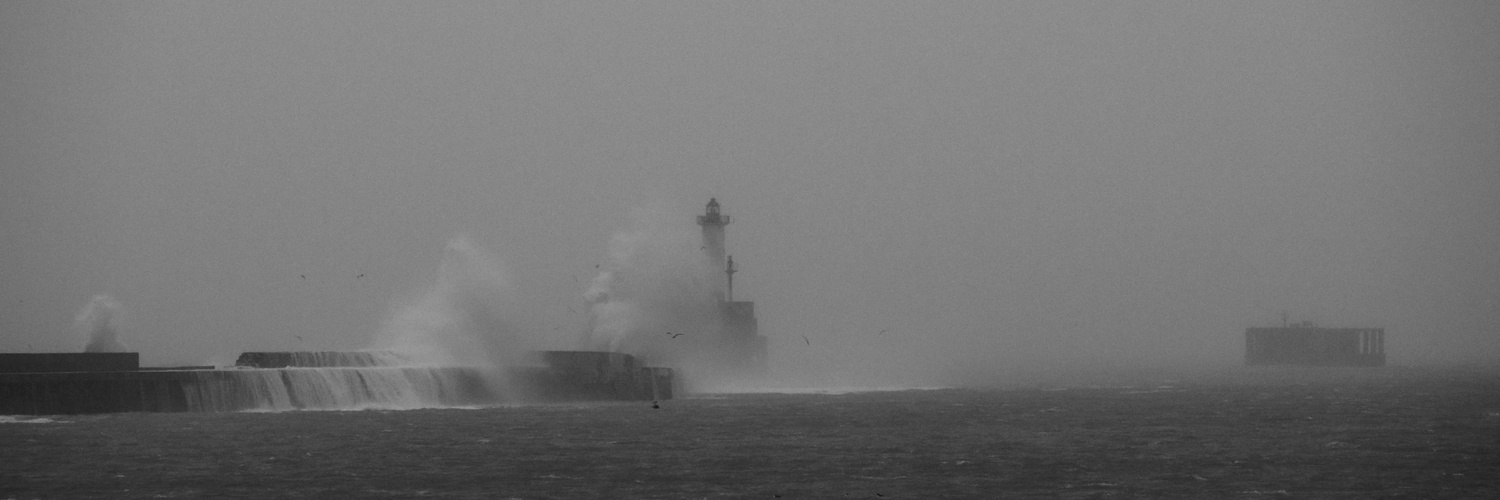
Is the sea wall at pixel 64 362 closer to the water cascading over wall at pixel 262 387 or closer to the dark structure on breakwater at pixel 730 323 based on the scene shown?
the water cascading over wall at pixel 262 387

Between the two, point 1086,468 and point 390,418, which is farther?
point 390,418

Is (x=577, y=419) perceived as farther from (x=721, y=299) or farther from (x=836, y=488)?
(x=721, y=299)

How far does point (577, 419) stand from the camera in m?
61.8

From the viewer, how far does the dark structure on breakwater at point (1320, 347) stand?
641 ft

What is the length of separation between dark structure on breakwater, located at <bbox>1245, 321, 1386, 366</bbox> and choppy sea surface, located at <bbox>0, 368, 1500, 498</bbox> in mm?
125340

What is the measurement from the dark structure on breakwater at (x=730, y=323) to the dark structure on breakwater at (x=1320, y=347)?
9534 centimetres

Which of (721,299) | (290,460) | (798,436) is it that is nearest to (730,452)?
(798,436)

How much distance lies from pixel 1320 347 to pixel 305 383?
148 metres

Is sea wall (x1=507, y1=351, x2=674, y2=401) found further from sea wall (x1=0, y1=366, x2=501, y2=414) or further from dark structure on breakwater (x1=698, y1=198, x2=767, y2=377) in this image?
dark structure on breakwater (x1=698, y1=198, x2=767, y2=377)

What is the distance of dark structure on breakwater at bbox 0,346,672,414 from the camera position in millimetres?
60656

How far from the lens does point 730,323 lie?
113m

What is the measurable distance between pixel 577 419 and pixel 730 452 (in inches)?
545

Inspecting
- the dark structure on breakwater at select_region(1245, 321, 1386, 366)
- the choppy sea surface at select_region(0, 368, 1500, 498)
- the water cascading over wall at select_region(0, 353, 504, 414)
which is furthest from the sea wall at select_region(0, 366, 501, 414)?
the dark structure on breakwater at select_region(1245, 321, 1386, 366)

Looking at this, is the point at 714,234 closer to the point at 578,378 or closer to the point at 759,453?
the point at 578,378
